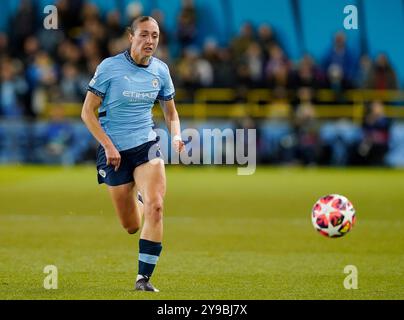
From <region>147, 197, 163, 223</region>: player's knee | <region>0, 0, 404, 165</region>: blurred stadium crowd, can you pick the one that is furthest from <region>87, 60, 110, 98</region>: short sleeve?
<region>0, 0, 404, 165</region>: blurred stadium crowd

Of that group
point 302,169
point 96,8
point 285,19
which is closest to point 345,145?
point 302,169

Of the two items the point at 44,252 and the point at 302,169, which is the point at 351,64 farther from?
the point at 44,252

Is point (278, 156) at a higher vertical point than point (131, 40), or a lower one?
lower

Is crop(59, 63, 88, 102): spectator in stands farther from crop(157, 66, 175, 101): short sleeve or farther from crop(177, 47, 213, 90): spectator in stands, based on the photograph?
crop(157, 66, 175, 101): short sleeve

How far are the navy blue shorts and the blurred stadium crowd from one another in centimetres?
1719

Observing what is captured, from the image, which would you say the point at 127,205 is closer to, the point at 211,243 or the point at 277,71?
the point at 211,243

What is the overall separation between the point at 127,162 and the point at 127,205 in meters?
0.52

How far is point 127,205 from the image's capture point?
10.4 m

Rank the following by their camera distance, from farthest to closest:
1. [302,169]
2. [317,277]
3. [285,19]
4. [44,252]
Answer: [285,19] → [302,169] → [44,252] → [317,277]

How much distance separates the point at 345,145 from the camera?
1098 inches

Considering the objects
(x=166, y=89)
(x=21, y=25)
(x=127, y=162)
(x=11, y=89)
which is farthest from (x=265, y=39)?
(x=127, y=162)

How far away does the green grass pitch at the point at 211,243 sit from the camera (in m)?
9.69

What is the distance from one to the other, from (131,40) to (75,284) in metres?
2.44
